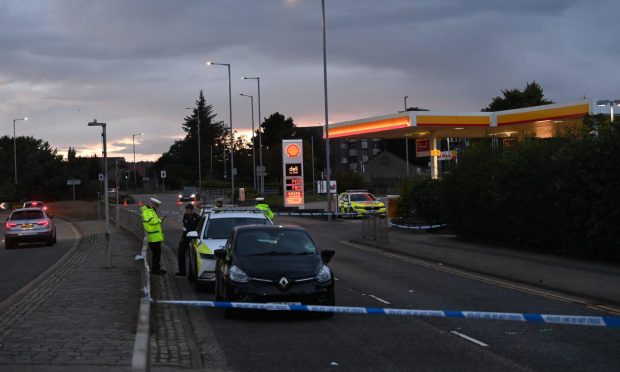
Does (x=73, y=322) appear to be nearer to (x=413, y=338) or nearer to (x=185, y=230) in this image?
(x=413, y=338)

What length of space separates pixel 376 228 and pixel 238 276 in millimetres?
16407

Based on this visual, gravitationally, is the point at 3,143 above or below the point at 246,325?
above

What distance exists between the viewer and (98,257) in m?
22.0

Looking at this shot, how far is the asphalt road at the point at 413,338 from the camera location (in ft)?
26.7

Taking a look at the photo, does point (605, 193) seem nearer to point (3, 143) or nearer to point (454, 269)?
point (454, 269)

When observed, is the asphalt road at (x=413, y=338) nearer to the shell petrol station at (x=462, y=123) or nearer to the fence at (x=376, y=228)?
the fence at (x=376, y=228)

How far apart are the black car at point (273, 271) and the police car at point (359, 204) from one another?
2925cm

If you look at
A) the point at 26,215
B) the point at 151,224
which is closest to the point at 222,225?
the point at 151,224

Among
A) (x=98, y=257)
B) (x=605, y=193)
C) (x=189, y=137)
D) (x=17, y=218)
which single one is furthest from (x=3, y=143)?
(x=605, y=193)

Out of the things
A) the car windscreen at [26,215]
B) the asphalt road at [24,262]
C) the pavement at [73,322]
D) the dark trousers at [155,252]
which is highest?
the car windscreen at [26,215]

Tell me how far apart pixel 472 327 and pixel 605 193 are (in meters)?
8.58

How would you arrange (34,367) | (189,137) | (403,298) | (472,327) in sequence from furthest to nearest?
(189,137)
(403,298)
(472,327)
(34,367)

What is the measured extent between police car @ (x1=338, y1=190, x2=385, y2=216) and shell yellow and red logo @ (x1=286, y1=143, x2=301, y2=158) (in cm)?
749

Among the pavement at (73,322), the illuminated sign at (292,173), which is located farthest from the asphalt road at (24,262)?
the illuminated sign at (292,173)
